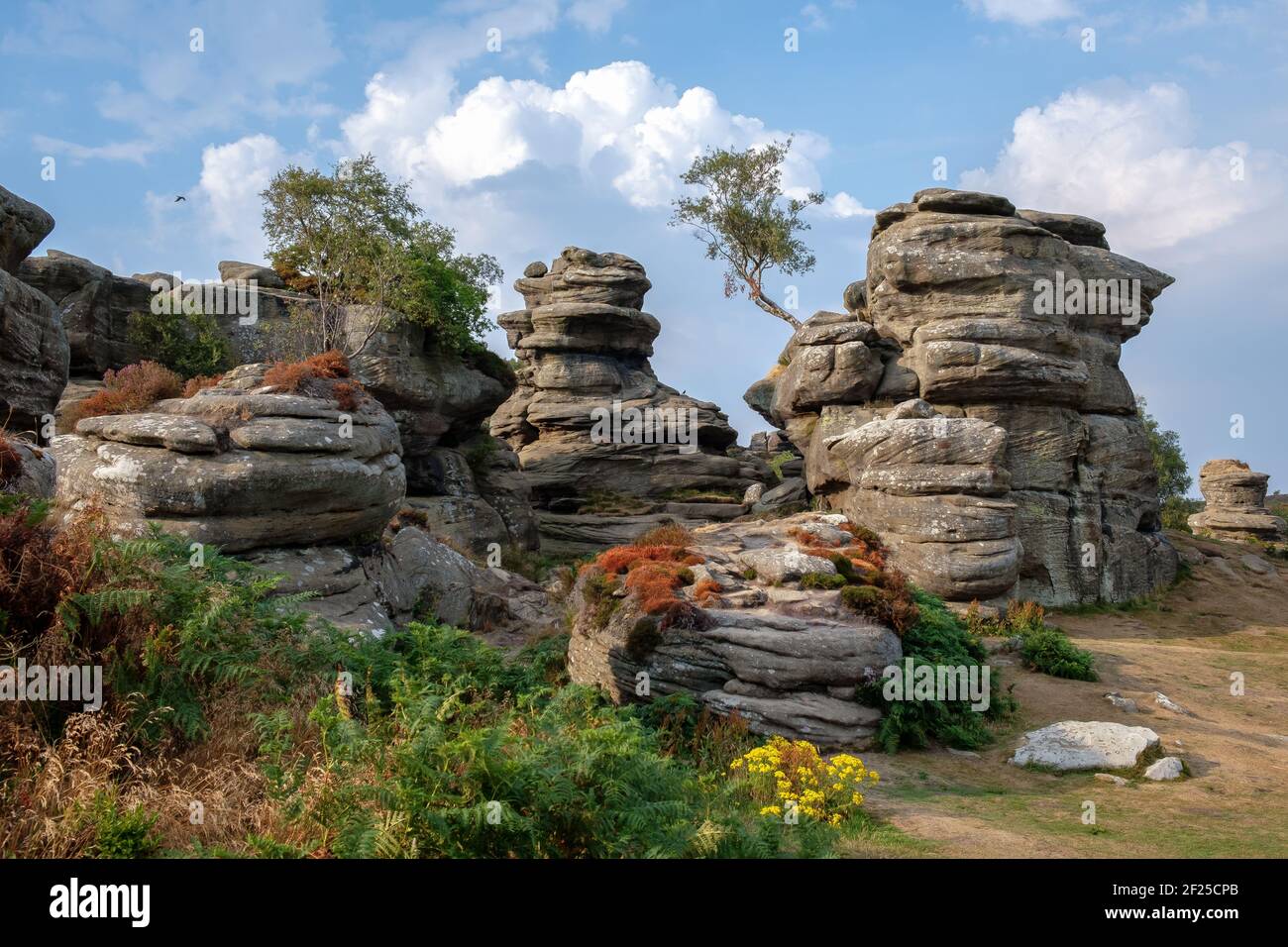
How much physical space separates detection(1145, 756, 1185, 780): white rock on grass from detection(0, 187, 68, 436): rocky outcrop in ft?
72.7

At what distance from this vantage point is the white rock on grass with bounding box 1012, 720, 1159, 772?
13.2 metres

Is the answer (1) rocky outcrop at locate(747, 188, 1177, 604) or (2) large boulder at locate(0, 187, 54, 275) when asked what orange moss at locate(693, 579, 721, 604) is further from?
(2) large boulder at locate(0, 187, 54, 275)

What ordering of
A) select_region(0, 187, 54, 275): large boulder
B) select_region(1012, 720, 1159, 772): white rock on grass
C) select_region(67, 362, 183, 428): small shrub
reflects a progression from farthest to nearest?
1. select_region(0, 187, 54, 275): large boulder
2. select_region(67, 362, 183, 428): small shrub
3. select_region(1012, 720, 1159, 772): white rock on grass

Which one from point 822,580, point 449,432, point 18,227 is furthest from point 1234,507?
point 18,227

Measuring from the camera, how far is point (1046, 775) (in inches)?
518

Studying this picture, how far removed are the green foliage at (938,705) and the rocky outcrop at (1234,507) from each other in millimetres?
36152

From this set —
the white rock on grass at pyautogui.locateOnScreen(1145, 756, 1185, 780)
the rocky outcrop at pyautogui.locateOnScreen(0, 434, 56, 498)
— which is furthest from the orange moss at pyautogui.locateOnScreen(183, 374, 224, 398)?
the white rock on grass at pyautogui.locateOnScreen(1145, 756, 1185, 780)

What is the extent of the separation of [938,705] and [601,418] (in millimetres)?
31350

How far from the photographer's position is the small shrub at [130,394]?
755 inches

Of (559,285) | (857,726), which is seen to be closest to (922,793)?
(857,726)

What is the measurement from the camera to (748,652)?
48.6 ft

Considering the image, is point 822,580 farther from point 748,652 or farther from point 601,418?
point 601,418
